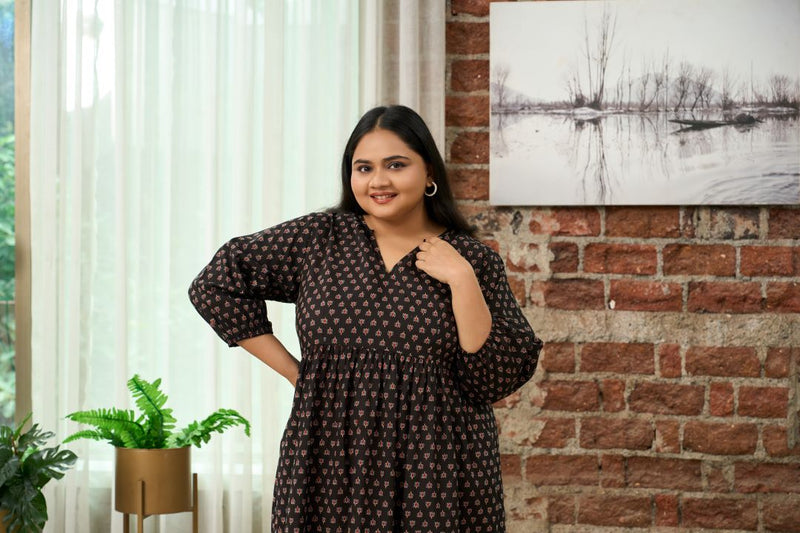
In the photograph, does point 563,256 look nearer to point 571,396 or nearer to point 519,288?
point 519,288

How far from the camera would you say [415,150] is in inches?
65.2

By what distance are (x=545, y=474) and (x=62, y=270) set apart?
5.14 feet

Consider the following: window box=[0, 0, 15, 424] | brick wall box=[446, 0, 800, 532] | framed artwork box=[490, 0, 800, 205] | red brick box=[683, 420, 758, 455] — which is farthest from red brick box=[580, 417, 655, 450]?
window box=[0, 0, 15, 424]

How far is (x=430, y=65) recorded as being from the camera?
2.44 metres

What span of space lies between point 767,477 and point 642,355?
1.62ft

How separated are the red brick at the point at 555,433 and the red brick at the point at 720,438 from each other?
0.33 m

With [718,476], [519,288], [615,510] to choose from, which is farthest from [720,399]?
[519,288]

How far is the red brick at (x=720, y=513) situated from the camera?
241 centimetres

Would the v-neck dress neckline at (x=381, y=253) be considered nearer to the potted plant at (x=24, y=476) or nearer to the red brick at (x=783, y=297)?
the potted plant at (x=24, y=476)

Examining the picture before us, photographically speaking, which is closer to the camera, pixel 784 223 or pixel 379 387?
pixel 379 387

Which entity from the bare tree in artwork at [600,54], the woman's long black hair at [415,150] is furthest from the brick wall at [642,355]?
the woman's long black hair at [415,150]

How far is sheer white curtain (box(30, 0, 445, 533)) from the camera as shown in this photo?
2496 mm

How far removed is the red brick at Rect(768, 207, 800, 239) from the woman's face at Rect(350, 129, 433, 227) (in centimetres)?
127

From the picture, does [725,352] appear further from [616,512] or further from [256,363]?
[256,363]
